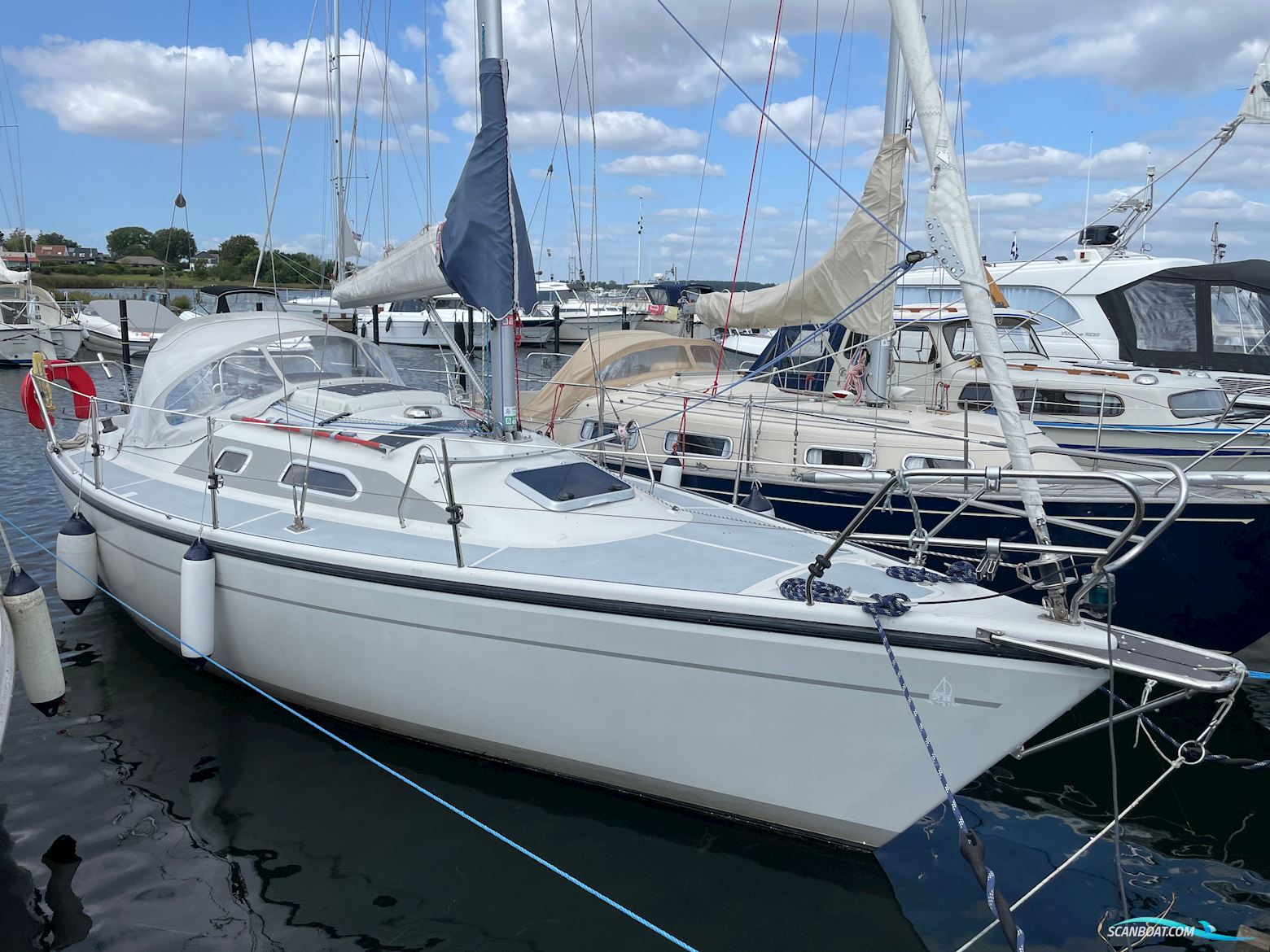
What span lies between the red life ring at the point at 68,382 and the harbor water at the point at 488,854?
135 inches

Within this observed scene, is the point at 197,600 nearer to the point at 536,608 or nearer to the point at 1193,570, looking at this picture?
the point at 536,608

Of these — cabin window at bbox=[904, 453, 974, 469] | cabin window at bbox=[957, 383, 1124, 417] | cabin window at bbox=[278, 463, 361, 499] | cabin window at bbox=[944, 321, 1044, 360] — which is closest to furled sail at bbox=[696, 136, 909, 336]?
cabin window at bbox=[904, 453, 974, 469]

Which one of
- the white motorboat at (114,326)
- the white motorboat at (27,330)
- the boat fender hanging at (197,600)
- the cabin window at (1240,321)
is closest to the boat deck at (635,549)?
the boat fender hanging at (197,600)

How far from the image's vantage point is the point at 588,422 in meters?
9.38

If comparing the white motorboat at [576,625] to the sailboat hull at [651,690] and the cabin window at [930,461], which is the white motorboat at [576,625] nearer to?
the sailboat hull at [651,690]

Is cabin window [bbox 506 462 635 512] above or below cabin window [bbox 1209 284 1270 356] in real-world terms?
below

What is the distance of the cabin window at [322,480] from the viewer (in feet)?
19.2

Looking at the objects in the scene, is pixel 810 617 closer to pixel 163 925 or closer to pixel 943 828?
pixel 943 828

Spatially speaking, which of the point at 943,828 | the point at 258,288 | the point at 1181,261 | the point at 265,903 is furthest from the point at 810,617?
the point at 1181,261

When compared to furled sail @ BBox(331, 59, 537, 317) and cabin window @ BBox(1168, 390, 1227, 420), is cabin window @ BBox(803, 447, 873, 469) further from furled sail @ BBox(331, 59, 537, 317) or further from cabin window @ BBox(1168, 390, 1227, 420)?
cabin window @ BBox(1168, 390, 1227, 420)

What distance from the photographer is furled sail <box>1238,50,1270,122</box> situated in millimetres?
5664

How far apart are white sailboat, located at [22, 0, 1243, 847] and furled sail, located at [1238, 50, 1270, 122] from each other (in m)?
3.78

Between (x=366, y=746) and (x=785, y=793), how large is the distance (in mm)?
2645

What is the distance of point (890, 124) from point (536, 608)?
677 centimetres
